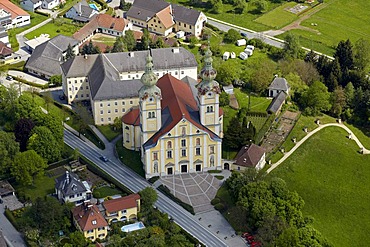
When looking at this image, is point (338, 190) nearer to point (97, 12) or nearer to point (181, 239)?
point (181, 239)

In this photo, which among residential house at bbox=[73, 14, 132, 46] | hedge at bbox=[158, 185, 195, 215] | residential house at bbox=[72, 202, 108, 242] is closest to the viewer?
residential house at bbox=[72, 202, 108, 242]

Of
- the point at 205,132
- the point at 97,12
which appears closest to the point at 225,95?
the point at 205,132

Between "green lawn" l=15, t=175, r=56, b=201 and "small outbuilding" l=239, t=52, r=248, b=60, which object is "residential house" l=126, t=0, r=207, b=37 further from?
"green lawn" l=15, t=175, r=56, b=201

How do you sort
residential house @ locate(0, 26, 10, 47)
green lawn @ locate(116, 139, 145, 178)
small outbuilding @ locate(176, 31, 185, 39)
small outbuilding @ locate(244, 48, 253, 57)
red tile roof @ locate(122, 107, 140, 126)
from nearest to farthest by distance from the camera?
1. green lawn @ locate(116, 139, 145, 178)
2. red tile roof @ locate(122, 107, 140, 126)
3. residential house @ locate(0, 26, 10, 47)
4. small outbuilding @ locate(244, 48, 253, 57)
5. small outbuilding @ locate(176, 31, 185, 39)

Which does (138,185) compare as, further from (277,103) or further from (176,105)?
(277,103)

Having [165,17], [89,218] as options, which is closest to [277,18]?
[165,17]

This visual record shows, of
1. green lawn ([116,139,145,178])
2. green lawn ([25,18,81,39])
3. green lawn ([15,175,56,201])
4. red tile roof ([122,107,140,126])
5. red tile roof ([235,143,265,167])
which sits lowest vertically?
green lawn ([15,175,56,201])

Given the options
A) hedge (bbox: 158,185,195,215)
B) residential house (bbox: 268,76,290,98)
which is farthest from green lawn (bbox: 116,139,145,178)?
residential house (bbox: 268,76,290,98)
